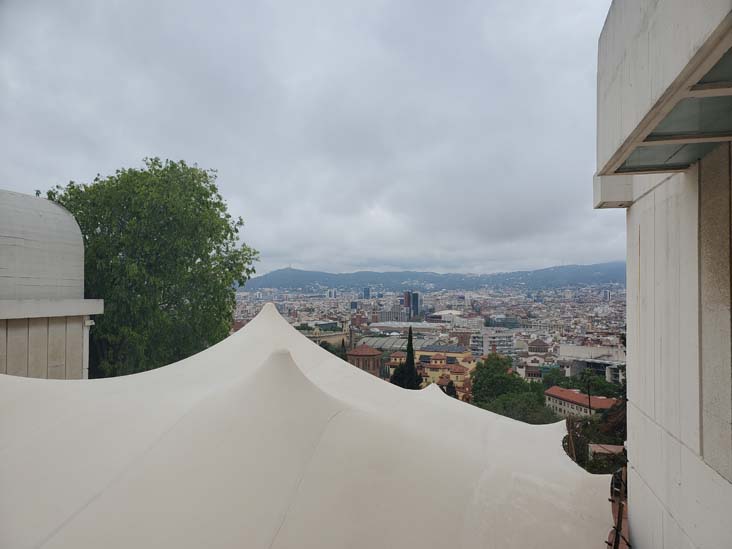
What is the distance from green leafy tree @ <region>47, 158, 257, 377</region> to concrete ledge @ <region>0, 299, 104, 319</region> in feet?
6.45

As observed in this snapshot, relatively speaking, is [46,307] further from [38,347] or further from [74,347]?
[74,347]

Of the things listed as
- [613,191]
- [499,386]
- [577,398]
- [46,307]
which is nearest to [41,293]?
[46,307]

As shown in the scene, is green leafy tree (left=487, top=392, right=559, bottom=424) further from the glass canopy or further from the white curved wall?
the glass canopy

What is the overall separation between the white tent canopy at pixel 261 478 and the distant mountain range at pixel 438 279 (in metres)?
49.3

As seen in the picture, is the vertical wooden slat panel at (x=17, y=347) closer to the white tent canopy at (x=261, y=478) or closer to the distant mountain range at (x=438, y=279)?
the white tent canopy at (x=261, y=478)

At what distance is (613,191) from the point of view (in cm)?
509

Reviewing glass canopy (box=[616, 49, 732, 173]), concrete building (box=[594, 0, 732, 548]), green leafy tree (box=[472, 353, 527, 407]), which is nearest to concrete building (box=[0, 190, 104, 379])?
concrete building (box=[594, 0, 732, 548])

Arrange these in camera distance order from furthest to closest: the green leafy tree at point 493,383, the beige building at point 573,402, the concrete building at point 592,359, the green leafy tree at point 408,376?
the concrete building at point 592,359, the green leafy tree at point 493,383, the beige building at point 573,402, the green leafy tree at point 408,376

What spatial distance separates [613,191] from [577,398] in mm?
22046

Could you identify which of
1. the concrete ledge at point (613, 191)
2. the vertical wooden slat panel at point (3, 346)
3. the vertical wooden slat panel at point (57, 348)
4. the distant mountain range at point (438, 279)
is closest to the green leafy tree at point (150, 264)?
the vertical wooden slat panel at point (57, 348)

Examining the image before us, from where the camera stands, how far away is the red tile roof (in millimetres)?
23688

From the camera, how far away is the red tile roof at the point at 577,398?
2369 centimetres

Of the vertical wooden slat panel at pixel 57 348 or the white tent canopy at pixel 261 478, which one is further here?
the vertical wooden slat panel at pixel 57 348

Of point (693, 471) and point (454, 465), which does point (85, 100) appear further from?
point (693, 471)
